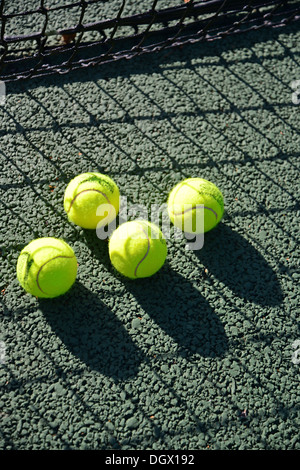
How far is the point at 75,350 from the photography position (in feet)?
7.72

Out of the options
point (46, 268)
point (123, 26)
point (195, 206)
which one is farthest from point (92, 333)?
point (123, 26)

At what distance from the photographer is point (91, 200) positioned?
2414mm

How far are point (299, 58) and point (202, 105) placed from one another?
0.94 m

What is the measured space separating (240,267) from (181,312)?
48 centimetres

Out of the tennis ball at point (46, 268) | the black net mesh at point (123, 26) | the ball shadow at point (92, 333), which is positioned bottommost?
the ball shadow at point (92, 333)

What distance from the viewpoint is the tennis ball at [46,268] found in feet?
7.36

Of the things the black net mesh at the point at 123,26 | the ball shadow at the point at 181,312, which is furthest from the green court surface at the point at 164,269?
the black net mesh at the point at 123,26

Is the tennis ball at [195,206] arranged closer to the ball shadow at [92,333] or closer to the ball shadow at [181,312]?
the ball shadow at [181,312]

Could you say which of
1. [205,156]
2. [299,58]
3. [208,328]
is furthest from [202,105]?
[208,328]

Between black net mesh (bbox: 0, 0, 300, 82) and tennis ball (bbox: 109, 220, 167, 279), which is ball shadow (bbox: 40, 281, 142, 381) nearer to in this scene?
tennis ball (bbox: 109, 220, 167, 279)

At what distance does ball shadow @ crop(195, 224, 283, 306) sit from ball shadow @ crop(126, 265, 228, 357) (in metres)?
0.21

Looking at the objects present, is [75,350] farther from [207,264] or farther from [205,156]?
[205,156]

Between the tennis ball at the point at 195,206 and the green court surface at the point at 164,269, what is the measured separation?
7.9 inches

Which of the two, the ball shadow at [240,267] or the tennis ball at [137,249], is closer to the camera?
the tennis ball at [137,249]
